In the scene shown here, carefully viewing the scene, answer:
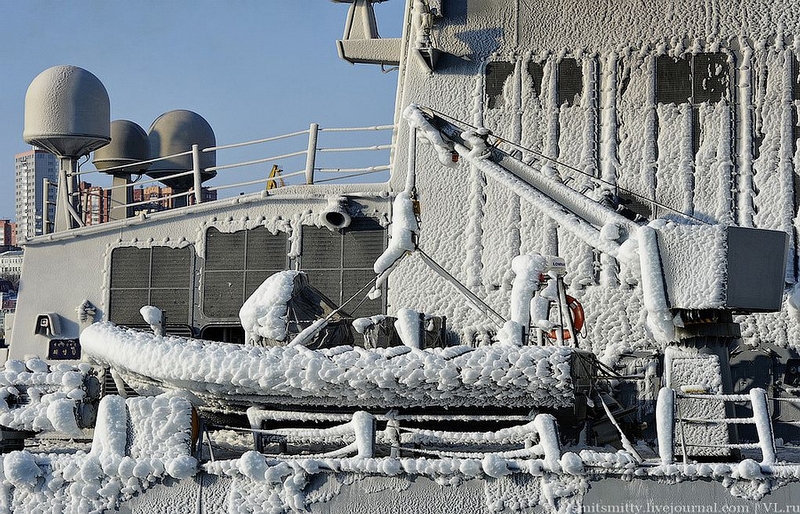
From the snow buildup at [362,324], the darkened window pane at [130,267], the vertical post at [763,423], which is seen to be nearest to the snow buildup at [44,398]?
the snow buildup at [362,324]

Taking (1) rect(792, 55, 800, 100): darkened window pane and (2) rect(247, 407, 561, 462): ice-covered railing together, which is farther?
(1) rect(792, 55, 800, 100): darkened window pane

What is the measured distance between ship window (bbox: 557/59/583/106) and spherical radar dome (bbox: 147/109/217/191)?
8295 mm

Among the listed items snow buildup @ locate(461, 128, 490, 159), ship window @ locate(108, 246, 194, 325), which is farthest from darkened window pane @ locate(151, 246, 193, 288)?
snow buildup @ locate(461, 128, 490, 159)

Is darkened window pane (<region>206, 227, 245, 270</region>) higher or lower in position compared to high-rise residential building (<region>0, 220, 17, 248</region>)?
lower

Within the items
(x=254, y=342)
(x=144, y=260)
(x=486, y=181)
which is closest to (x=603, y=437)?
(x=254, y=342)

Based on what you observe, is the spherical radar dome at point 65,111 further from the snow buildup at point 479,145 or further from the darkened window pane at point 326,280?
the snow buildup at point 479,145

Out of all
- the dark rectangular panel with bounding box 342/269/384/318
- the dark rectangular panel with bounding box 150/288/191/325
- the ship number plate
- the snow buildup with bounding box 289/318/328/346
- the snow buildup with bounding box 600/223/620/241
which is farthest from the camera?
the ship number plate

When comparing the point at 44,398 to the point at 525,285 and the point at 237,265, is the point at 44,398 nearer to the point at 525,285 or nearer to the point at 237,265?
the point at 525,285

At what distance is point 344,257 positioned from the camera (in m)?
12.1

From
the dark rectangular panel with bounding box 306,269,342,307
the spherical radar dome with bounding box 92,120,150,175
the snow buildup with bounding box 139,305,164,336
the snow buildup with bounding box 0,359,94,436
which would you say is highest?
the spherical radar dome with bounding box 92,120,150,175

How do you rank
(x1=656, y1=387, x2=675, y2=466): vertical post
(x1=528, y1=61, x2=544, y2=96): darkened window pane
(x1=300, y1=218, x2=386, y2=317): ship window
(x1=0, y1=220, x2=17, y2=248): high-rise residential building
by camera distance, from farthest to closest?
(x1=0, y1=220, x2=17, y2=248): high-rise residential building, (x1=300, y1=218, x2=386, y2=317): ship window, (x1=528, y1=61, x2=544, y2=96): darkened window pane, (x1=656, y1=387, x2=675, y2=466): vertical post

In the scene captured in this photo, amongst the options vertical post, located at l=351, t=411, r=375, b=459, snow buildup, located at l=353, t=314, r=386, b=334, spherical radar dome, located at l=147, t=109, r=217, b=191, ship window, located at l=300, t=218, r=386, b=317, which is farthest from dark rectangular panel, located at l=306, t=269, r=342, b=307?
spherical radar dome, located at l=147, t=109, r=217, b=191

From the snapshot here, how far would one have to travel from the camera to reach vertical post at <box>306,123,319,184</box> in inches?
488

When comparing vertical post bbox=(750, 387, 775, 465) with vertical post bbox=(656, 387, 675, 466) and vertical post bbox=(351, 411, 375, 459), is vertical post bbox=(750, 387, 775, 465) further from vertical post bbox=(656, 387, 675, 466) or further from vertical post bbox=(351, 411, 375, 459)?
vertical post bbox=(351, 411, 375, 459)
